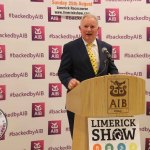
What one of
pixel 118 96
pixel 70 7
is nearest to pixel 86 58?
pixel 118 96

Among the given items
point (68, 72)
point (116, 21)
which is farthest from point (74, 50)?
point (116, 21)

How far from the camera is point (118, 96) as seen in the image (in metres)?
1.77

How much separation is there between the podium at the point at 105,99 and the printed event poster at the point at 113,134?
0.04m

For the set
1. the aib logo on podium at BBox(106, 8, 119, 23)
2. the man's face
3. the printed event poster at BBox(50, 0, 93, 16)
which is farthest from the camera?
the aib logo on podium at BBox(106, 8, 119, 23)

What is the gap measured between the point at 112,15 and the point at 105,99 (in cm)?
216

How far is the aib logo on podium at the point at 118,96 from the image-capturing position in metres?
1.75

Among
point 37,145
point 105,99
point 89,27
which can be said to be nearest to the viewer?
point 105,99

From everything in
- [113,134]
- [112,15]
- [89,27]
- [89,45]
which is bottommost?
[113,134]

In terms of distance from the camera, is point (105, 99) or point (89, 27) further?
point (89, 27)

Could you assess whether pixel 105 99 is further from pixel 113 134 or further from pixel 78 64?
pixel 78 64

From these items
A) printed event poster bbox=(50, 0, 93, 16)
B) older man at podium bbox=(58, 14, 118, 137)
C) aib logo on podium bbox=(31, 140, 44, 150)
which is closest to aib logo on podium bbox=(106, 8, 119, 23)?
printed event poster bbox=(50, 0, 93, 16)

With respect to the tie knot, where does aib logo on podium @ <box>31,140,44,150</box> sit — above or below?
below

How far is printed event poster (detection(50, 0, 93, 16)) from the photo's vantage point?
3.49 metres

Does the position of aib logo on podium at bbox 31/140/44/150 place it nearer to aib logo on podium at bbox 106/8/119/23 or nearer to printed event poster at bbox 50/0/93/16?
printed event poster at bbox 50/0/93/16
